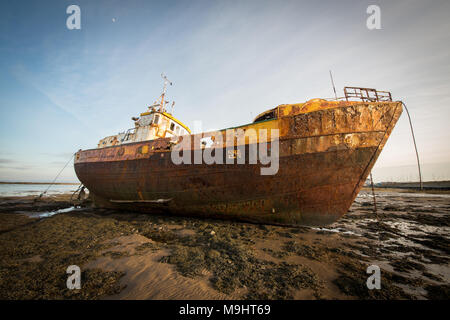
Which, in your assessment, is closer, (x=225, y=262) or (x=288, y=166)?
(x=225, y=262)

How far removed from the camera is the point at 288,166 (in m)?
4.69

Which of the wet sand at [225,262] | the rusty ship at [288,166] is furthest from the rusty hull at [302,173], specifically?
the wet sand at [225,262]

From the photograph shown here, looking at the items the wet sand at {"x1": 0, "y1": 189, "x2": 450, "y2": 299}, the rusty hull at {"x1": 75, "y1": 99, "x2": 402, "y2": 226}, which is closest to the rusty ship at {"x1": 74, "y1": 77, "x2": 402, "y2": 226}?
the rusty hull at {"x1": 75, "y1": 99, "x2": 402, "y2": 226}

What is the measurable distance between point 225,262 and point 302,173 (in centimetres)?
326

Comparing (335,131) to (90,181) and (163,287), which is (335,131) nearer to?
(163,287)

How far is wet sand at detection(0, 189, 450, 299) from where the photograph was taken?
2.24 m

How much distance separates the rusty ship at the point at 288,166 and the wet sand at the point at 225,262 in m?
0.87

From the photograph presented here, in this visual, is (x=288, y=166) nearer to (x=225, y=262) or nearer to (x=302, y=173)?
(x=302, y=173)

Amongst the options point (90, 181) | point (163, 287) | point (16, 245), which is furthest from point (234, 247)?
point (90, 181)

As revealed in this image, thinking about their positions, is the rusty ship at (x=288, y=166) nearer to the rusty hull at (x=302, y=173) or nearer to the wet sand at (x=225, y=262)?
the rusty hull at (x=302, y=173)

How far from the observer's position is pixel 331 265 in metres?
2.96

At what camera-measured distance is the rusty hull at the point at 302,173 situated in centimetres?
430

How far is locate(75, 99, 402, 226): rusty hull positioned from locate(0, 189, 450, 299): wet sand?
2.37 ft

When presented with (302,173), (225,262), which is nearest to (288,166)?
(302,173)
